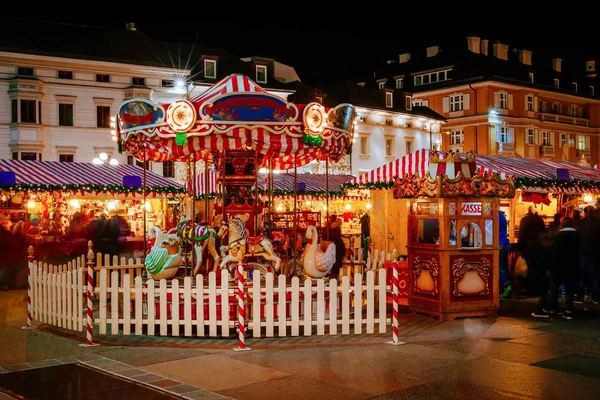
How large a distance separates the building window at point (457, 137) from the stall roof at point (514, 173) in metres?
33.0

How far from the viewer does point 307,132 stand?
433 inches

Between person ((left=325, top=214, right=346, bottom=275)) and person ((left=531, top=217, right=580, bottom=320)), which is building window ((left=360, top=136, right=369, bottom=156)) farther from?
person ((left=531, top=217, right=580, bottom=320))

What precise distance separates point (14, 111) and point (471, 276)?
104 feet

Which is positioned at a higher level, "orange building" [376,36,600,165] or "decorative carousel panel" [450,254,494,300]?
"orange building" [376,36,600,165]

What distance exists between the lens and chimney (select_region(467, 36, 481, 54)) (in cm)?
5631

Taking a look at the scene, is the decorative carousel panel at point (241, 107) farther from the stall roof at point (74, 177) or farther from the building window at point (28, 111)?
the building window at point (28, 111)

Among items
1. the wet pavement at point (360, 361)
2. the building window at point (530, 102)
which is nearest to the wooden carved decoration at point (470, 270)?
the wet pavement at point (360, 361)

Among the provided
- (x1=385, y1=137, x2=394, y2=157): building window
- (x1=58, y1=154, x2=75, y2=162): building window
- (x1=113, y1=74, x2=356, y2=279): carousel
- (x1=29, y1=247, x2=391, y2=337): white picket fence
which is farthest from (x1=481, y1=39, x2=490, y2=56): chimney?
(x1=29, y1=247, x2=391, y2=337): white picket fence

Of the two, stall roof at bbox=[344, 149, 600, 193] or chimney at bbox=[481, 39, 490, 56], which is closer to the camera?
stall roof at bbox=[344, 149, 600, 193]

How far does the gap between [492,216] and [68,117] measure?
32.1 metres

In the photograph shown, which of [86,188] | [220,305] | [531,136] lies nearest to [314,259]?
[220,305]

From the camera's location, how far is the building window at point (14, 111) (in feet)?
119

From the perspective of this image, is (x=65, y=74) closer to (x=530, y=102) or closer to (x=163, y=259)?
(x=163, y=259)

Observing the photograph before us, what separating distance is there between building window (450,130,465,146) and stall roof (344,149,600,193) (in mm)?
33002
